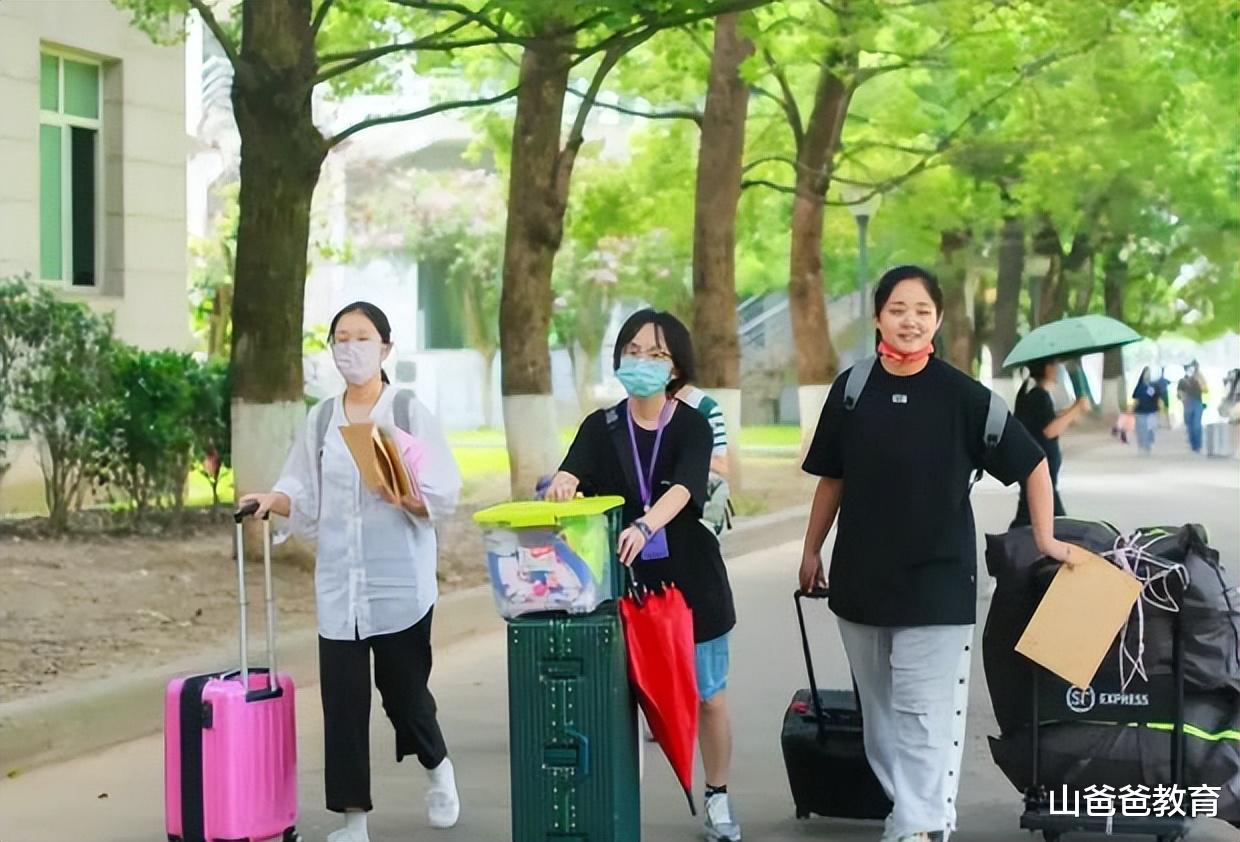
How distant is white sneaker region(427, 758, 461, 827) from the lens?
6.58 meters

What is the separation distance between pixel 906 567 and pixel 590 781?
114 cm

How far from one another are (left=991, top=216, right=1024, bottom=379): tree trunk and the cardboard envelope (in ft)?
116

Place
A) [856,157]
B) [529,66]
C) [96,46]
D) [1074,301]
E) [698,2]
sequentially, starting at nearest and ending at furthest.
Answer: [698,2]
[529,66]
[96,46]
[856,157]
[1074,301]

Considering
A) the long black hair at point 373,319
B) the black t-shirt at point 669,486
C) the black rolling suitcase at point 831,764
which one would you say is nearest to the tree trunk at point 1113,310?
the black rolling suitcase at point 831,764

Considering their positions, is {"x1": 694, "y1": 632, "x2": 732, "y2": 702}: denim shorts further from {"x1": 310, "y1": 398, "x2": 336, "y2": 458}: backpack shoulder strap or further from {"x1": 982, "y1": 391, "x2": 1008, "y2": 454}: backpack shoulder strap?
{"x1": 310, "y1": 398, "x2": 336, "y2": 458}: backpack shoulder strap

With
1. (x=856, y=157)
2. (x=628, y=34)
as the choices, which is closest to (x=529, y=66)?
(x=628, y=34)

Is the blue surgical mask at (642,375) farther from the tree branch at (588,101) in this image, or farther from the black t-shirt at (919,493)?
the tree branch at (588,101)

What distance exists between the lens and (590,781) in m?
5.57

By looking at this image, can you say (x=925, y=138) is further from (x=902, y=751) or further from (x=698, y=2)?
(x=902, y=751)

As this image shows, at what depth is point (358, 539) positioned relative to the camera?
610 cm

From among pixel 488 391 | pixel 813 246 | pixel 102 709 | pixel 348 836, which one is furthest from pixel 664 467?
pixel 488 391

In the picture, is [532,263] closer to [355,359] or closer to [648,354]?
[355,359]

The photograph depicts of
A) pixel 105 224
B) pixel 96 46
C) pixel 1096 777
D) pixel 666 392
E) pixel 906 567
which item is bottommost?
pixel 1096 777

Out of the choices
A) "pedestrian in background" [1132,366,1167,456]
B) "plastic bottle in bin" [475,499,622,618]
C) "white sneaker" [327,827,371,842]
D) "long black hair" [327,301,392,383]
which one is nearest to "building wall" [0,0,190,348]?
"long black hair" [327,301,392,383]
